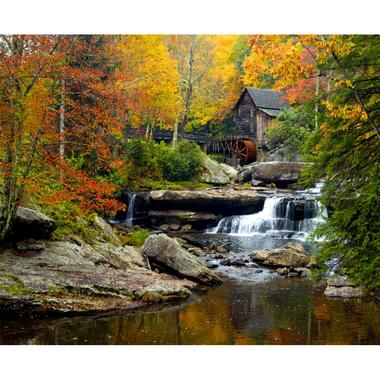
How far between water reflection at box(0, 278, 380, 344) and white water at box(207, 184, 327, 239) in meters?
6.97

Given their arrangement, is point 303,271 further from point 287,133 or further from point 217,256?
point 287,133

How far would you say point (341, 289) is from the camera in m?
7.12

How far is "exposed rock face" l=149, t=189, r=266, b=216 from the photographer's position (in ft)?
47.7

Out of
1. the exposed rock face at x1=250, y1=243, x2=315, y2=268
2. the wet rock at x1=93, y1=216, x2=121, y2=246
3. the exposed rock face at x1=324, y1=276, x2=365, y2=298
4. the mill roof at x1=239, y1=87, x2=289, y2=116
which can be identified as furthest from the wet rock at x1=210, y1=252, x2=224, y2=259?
A: the mill roof at x1=239, y1=87, x2=289, y2=116

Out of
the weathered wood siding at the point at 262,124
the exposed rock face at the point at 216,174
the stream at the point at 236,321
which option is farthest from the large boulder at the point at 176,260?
the weathered wood siding at the point at 262,124

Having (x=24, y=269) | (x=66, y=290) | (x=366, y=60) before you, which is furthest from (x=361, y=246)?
(x=24, y=269)

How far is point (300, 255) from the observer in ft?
31.6

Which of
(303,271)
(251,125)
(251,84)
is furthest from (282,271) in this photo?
(251,125)

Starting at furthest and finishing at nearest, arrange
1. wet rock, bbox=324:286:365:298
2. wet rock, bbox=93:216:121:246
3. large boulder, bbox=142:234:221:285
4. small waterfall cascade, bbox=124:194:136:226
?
small waterfall cascade, bbox=124:194:136:226, wet rock, bbox=93:216:121:246, large boulder, bbox=142:234:221:285, wet rock, bbox=324:286:365:298

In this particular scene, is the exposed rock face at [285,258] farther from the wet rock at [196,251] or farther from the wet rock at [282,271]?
the wet rock at [196,251]

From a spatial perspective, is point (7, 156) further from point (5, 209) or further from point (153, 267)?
point (153, 267)

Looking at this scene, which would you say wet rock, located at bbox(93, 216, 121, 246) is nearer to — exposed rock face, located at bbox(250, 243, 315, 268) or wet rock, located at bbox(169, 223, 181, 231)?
exposed rock face, located at bbox(250, 243, 315, 268)

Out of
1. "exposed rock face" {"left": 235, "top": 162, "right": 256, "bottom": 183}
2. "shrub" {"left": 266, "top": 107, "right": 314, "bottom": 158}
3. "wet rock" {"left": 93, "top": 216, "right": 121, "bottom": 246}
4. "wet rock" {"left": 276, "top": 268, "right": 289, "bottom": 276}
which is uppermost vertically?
"shrub" {"left": 266, "top": 107, "right": 314, "bottom": 158}

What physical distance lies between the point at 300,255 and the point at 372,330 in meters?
4.37
